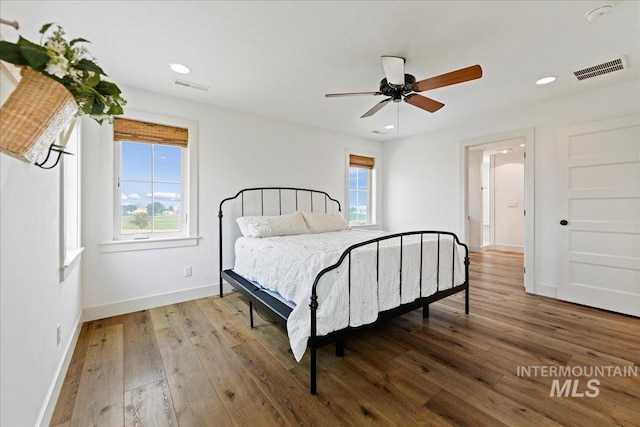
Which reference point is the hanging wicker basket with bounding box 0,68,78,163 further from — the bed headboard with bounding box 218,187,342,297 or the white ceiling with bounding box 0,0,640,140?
the bed headboard with bounding box 218,187,342,297

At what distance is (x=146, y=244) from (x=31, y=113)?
2690mm

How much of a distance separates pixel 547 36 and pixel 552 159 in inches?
77.6

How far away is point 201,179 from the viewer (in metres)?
3.48

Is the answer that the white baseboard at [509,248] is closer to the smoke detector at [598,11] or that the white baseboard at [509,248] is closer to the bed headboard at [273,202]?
the bed headboard at [273,202]

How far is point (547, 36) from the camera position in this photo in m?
2.11

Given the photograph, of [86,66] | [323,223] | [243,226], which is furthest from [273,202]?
[86,66]

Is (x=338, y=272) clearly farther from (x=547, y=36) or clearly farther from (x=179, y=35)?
(x=547, y=36)

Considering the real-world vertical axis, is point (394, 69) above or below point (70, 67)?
above

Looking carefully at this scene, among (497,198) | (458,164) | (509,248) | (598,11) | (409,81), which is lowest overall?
(509,248)

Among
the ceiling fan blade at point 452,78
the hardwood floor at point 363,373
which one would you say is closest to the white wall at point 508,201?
the hardwood floor at point 363,373

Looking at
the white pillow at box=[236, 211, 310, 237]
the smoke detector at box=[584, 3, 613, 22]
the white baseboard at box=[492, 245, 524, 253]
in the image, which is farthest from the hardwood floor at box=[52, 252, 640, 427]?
the white baseboard at box=[492, 245, 524, 253]

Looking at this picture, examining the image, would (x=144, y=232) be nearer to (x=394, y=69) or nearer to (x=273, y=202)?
(x=273, y=202)

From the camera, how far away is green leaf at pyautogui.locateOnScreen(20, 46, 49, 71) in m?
0.71

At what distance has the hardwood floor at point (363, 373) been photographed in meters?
1.55
